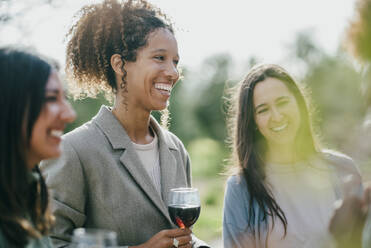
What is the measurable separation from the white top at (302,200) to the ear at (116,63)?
1355 mm

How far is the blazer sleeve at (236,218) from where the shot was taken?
109 inches

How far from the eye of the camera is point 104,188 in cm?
260

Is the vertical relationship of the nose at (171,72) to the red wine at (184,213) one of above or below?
above

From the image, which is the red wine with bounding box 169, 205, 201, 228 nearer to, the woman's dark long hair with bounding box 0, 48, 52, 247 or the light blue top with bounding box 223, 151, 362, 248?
the light blue top with bounding box 223, 151, 362, 248

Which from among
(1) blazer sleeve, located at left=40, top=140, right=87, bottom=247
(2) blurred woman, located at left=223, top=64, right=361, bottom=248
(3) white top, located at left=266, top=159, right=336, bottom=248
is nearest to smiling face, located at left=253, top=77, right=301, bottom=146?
(2) blurred woman, located at left=223, top=64, right=361, bottom=248

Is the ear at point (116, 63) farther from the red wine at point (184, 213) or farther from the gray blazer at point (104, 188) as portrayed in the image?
the red wine at point (184, 213)

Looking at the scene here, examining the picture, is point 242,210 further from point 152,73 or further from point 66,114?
→ point 66,114

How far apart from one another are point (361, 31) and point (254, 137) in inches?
89.1

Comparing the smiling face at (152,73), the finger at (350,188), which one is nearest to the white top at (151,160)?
the smiling face at (152,73)

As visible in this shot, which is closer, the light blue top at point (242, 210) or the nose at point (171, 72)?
the light blue top at point (242, 210)

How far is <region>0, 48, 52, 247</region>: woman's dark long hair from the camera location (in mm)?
1571

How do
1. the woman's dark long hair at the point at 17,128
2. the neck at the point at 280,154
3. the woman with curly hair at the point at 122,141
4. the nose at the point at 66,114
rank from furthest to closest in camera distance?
1. the neck at the point at 280,154
2. the woman with curly hair at the point at 122,141
3. the nose at the point at 66,114
4. the woman's dark long hair at the point at 17,128

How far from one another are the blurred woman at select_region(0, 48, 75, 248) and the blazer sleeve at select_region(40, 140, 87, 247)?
68 centimetres

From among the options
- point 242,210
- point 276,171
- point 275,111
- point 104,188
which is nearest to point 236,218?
point 242,210
